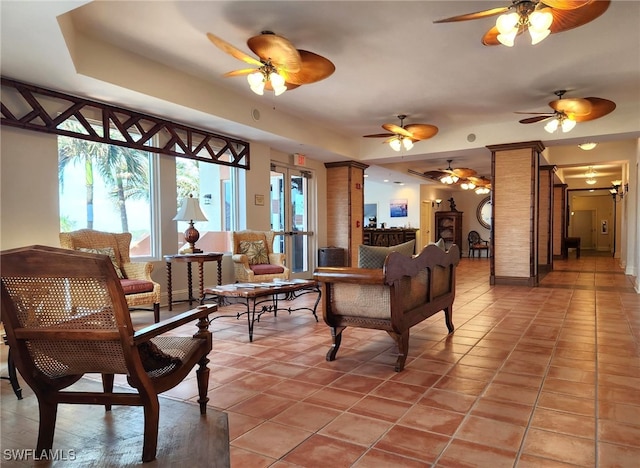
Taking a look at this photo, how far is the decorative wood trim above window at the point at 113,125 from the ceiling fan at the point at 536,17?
3715mm

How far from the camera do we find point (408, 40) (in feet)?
13.1

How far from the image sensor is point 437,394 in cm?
248

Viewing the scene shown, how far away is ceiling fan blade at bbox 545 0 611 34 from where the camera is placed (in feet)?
9.11

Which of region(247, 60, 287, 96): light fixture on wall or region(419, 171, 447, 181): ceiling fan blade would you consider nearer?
region(247, 60, 287, 96): light fixture on wall

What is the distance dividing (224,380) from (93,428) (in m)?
0.84

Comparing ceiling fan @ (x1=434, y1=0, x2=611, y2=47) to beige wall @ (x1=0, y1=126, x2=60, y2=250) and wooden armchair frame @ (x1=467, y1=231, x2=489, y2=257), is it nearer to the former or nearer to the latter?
beige wall @ (x1=0, y1=126, x2=60, y2=250)

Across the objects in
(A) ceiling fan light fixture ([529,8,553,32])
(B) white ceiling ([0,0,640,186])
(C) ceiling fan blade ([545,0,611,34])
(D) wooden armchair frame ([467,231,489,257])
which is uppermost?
(B) white ceiling ([0,0,640,186])

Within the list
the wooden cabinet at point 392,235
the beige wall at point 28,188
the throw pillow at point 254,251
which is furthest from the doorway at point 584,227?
the beige wall at point 28,188

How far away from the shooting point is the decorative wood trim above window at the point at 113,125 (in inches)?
157

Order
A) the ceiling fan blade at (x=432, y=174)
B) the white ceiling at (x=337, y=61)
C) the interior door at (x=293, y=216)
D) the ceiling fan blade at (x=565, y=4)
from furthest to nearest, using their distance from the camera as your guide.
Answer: the ceiling fan blade at (x=432, y=174) < the interior door at (x=293, y=216) < the white ceiling at (x=337, y=61) < the ceiling fan blade at (x=565, y=4)

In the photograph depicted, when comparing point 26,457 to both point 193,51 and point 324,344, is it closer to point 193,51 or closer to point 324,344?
point 324,344

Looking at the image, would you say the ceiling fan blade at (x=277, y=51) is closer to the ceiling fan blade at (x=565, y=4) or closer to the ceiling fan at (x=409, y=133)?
the ceiling fan blade at (x=565, y=4)

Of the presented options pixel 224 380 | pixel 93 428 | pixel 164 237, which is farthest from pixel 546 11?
pixel 164 237

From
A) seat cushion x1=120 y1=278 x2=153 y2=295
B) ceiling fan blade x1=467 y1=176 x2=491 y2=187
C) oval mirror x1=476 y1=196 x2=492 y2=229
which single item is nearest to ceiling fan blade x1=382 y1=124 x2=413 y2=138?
seat cushion x1=120 y1=278 x2=153 y2=295
